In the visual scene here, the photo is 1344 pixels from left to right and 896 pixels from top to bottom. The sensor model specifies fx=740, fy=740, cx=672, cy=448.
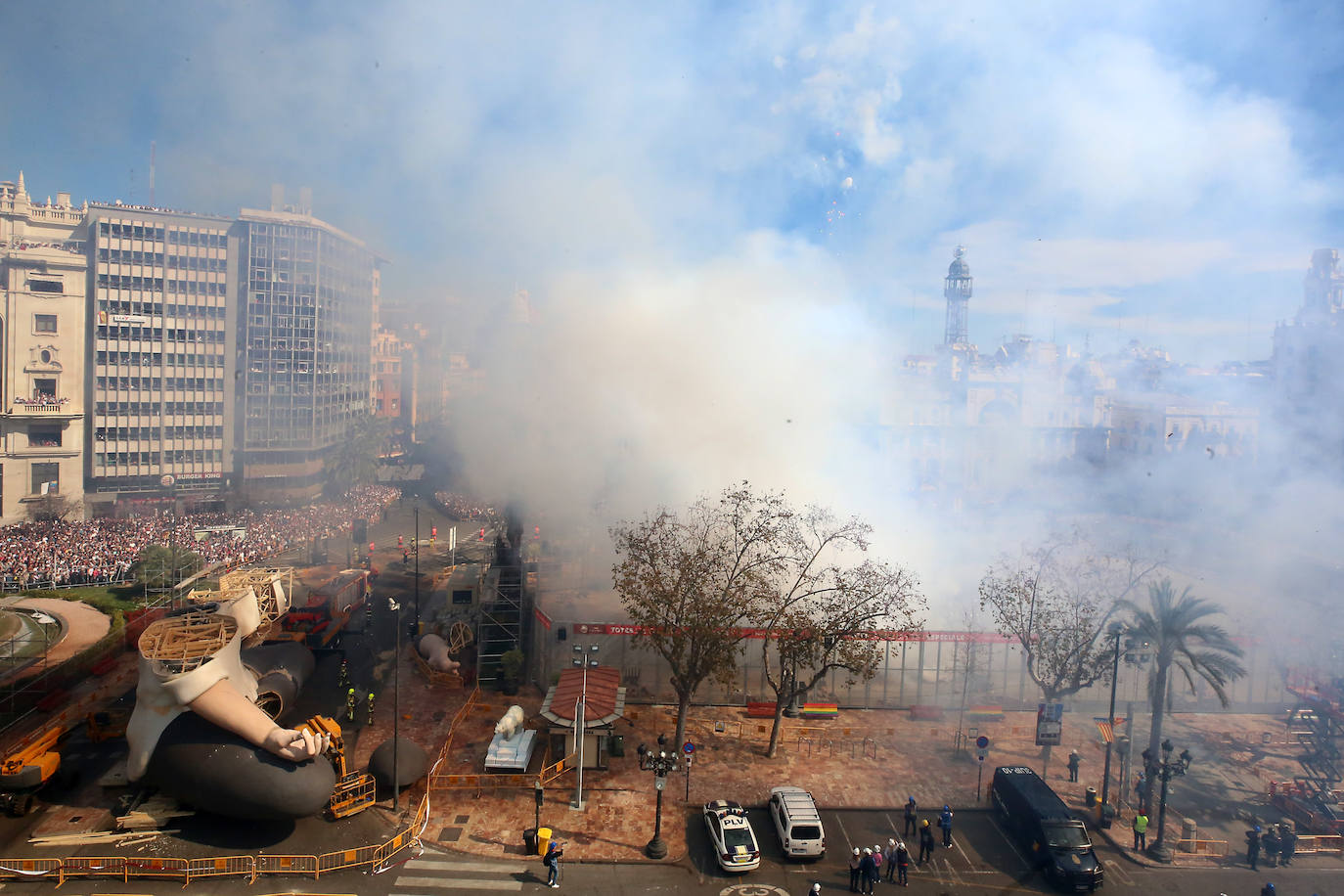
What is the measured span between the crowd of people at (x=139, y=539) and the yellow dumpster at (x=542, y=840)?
1824 cm

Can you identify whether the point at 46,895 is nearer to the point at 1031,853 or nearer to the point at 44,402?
the point at 1031,853

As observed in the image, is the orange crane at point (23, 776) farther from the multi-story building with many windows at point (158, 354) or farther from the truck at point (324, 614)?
the multi-story building with many windows at point (158, 354)

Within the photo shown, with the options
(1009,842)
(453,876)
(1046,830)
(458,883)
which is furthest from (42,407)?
(1046,830)

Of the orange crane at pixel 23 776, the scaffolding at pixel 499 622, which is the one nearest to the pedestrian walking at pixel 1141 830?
the scaffolding at pixel 499 622

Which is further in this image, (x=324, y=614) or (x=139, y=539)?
(x=139, y=539)

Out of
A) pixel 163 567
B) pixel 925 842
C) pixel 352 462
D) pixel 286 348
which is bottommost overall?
pixel 925 842

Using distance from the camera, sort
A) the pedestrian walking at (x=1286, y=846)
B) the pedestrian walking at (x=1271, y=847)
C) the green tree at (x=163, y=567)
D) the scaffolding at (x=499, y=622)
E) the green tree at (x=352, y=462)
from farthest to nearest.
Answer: the green tree at (x=352, y=462)
the green tree at (x=163, y=567)
the scaffolding at (x=499, y=622)
the pedestrian walking at (x=1271, y=847)
the pedestrian walking at (x=1286, y=846)

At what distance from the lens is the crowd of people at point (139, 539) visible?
31406 millimetres

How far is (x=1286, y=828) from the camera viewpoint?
49.8ft

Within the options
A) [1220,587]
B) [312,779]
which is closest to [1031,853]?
[312,779]

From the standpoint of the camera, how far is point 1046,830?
14.2 meters

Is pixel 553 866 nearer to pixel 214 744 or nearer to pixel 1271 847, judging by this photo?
pixel 214 744

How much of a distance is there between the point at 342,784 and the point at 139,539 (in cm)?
2817

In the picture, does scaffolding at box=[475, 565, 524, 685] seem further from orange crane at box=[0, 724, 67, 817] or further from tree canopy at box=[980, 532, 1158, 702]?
tree canopy at box=[980, 532, 1158, 702]
